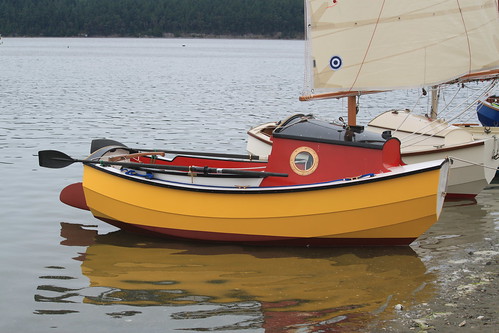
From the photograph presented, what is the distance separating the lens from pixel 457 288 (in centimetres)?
1188

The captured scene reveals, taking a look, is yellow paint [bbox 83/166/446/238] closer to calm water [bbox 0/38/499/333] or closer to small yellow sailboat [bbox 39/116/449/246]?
small yellow sailboat [bbox 39/116/449/246]

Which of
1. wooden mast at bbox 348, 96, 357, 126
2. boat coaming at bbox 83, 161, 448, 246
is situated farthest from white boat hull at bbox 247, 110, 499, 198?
boat coaming at bbox 83, 161, 448, 246

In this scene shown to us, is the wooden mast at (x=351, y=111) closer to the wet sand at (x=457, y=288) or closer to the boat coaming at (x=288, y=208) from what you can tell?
the boat coaming at (x=288, y=208)

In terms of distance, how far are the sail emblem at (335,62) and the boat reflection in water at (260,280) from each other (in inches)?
134

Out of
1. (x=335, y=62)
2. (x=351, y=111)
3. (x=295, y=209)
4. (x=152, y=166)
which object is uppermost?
(x=335, y=62)

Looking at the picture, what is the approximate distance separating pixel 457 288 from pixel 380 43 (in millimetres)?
5301

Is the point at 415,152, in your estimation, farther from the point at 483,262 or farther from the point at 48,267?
the point at 48,267

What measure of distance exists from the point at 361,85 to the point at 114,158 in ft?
15.9

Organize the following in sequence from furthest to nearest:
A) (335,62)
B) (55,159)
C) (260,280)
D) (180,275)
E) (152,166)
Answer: (55,159)
(335,62)
(152,166)
(180,275)
(260,280)

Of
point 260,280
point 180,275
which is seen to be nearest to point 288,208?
point 260,280

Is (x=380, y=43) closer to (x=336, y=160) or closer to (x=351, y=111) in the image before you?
(x=351, y=111)

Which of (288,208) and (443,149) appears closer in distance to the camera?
(288,208)

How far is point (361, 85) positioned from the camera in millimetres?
15281

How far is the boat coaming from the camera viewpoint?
13.2 metres
